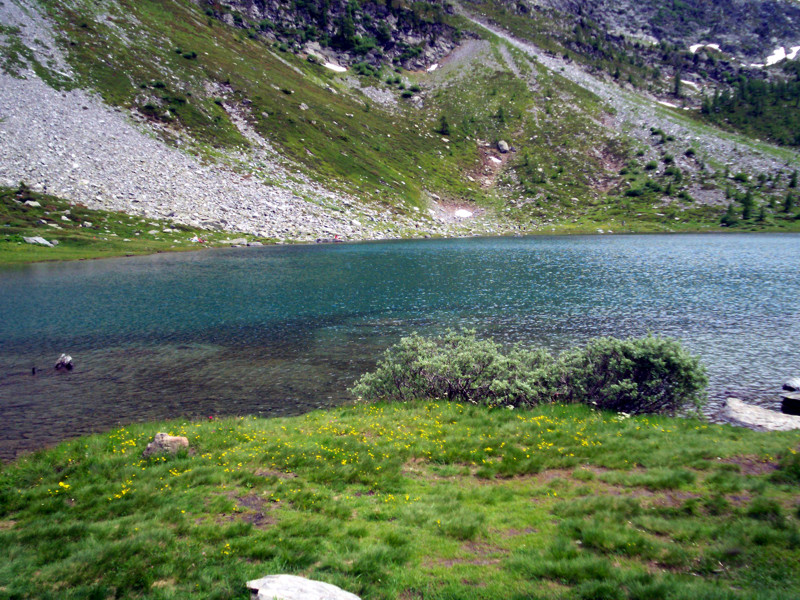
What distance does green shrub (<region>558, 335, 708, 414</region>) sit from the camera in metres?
18.0

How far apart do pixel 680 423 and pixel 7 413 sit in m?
31.3

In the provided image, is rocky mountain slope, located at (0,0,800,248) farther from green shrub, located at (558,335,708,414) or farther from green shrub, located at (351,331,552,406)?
green shrub, located at (558,335,708,414)

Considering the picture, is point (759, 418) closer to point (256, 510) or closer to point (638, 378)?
point (638, 378)

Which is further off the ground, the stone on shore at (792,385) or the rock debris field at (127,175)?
the stone on shore at (792,385)

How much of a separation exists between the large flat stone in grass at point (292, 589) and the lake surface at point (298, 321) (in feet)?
46.5

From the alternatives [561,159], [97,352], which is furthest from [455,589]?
[561,159]

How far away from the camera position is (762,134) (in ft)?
648

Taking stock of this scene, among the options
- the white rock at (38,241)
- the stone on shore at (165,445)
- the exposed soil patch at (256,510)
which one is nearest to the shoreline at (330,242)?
the white rock at (38,241)

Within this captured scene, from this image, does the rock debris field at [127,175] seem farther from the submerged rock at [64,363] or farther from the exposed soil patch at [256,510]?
the exposed soil patch at [256,510]

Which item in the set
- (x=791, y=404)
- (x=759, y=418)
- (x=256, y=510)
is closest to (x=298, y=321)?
(x=256, y=510)

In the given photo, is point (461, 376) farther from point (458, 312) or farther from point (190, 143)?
point (190, 143)

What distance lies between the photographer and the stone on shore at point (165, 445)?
45.8 feet

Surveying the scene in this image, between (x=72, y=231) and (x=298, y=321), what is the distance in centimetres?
6792

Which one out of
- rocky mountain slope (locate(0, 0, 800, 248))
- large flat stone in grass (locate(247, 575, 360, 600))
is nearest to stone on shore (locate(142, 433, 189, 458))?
large flat stone in grass (locate(247, 575, 360, 600))
